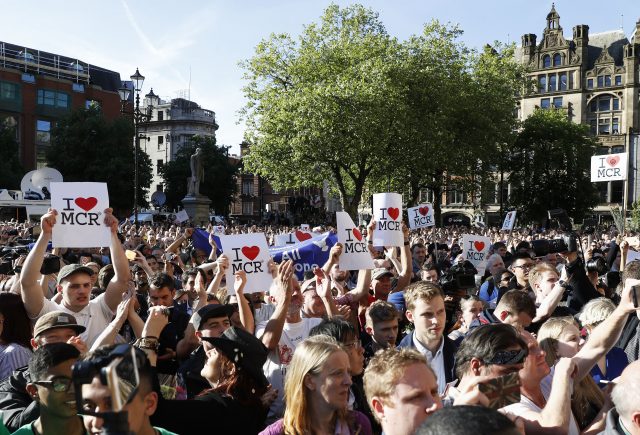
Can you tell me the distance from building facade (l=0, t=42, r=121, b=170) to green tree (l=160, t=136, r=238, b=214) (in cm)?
893

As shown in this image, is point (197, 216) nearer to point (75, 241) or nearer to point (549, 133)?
point (75, 241)

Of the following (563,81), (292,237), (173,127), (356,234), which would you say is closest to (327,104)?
(292,237)

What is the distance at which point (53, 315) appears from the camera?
155 inches

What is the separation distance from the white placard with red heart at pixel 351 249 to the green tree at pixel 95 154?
45.0 m

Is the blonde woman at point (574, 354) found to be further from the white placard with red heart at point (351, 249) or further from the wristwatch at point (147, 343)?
the white placard with red heart at point (351, 249)

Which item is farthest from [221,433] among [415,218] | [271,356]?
[415,218]

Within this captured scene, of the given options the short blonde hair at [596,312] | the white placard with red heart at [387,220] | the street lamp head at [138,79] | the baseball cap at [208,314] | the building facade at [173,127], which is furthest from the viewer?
the building facade at [173,127]

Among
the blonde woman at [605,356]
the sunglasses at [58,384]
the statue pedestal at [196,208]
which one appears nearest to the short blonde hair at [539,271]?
the blonde woman at [605,356]

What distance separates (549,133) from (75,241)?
54318mm

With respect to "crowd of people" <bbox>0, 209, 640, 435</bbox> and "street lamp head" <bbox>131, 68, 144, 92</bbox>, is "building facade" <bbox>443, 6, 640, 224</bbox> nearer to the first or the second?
"street lamp head" <bbox>131, 68, 144, 92</bbox>

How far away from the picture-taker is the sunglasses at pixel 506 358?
3.21 meters

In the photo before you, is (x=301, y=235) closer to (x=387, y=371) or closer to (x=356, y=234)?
(x=356, y=234)

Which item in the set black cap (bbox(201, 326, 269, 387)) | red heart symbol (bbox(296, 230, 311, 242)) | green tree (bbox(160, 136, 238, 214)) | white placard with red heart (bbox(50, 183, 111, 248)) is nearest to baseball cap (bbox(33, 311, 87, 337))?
black cap (bbox(201, 326, 269, 387))

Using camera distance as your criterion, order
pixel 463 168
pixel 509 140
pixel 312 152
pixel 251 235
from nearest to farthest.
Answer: pixel 251 235, pixel 312 152, pixel 463 168, pixel 509 140
